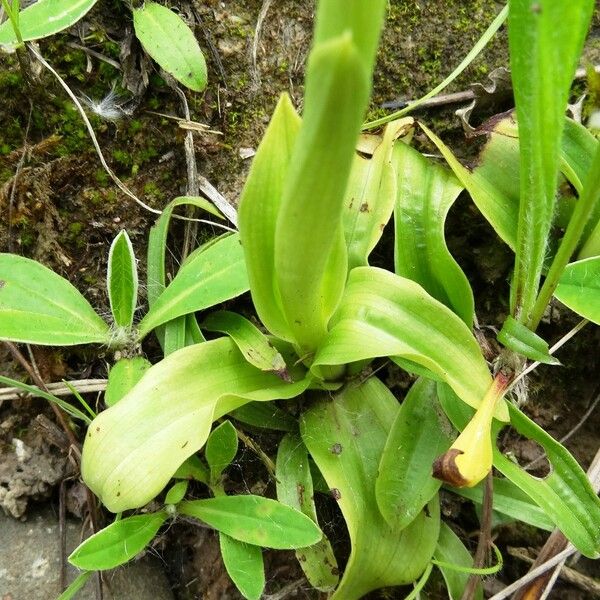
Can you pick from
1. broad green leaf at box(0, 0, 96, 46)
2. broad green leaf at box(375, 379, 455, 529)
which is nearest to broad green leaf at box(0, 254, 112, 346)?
broad green leaf at box(0, 0, 96, 46)

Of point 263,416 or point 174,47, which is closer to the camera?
point 263,416

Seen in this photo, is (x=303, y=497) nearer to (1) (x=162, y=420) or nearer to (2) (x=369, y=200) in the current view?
(1) (x=162, y=420)


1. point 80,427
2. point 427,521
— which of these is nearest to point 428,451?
point 427,521

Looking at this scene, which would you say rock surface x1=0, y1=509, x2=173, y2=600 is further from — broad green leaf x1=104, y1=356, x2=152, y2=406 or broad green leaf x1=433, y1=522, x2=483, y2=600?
broad green leaf x1=433, y1=522, x2=483, y2=600

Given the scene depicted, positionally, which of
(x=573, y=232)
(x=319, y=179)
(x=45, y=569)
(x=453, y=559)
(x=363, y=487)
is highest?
(x=319, y=179)

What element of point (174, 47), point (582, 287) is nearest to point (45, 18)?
point (174, 47)

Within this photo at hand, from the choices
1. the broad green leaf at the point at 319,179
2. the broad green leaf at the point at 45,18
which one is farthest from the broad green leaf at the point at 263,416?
the broad green leaf at the point at 45,18

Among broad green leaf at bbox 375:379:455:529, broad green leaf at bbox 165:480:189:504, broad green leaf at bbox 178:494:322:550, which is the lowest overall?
broad green leaf at bbox 165:480:189:504
